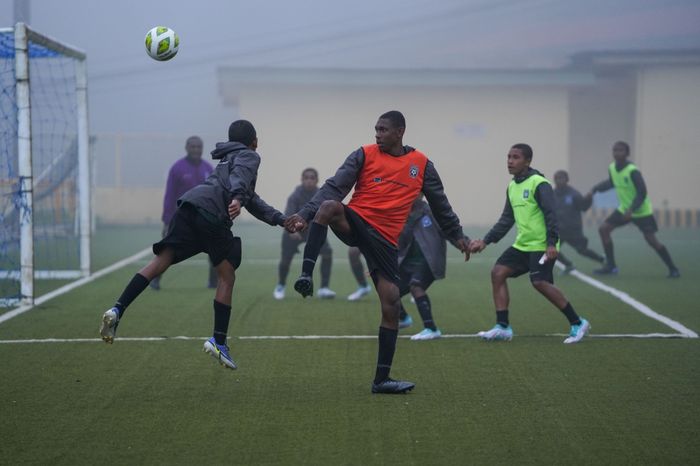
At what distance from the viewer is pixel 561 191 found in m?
17.6

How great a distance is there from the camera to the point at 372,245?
24.5ft

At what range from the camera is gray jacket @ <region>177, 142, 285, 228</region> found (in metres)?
7.80

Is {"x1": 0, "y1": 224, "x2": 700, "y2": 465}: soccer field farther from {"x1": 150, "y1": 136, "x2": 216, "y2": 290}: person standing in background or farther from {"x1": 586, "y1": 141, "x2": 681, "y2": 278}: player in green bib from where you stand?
{"x1": 586, "y1": 141, "x2": 681, "y2": 278}: player in green bib

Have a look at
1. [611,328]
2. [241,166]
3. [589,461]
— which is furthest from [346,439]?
[611,328]

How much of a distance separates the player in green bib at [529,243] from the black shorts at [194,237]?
2.94 meters

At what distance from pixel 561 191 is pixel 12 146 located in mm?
8912

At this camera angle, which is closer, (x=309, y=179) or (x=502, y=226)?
(x=502, y=226)

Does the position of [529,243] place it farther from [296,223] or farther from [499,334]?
[296,223]

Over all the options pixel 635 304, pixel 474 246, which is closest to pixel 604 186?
pixel 635 304

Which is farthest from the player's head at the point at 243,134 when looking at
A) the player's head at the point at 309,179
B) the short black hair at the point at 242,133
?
the player's head at the point at 309,179

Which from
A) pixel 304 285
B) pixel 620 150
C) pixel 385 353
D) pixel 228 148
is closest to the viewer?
pixel 304 285

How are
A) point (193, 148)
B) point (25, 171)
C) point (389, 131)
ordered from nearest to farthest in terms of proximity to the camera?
point (389, 131) → point (25, 171) → point (193, 148)

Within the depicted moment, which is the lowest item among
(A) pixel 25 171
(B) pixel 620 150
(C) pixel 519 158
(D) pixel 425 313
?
(D) pixel 425 313

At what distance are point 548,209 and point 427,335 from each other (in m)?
1.70
